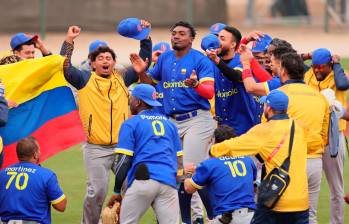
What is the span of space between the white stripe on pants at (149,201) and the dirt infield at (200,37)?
17183 millimetres

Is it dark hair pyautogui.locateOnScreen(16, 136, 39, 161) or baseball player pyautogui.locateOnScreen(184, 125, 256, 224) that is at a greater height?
dark hair pyautogui.locateOnScreen(16, 136, 39, 161)

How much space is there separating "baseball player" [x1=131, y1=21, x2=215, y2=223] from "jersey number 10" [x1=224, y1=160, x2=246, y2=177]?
1.67 m

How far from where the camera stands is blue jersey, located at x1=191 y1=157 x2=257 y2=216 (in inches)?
432

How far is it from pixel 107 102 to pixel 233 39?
188 cm

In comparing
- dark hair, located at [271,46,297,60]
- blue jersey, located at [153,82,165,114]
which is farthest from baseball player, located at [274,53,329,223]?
blue jersey, located at [153,82,165,114]

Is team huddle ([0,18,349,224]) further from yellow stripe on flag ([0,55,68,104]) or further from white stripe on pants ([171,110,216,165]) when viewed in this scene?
yellow stripe on flag ([0,55,68,104])

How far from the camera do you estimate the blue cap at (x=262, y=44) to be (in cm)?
1354

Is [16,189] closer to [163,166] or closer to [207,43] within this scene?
[163,166]

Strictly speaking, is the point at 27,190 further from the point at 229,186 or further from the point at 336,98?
the point at 336,98

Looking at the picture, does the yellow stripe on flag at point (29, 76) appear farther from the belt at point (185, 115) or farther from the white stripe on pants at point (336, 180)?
the white stripe on pants at point (336, 180)

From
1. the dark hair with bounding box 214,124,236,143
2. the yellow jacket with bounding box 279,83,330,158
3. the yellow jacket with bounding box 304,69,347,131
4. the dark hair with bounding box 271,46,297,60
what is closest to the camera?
the dark hair with bounding box 214,124,236,143

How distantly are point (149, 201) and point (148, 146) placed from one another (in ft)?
1.81

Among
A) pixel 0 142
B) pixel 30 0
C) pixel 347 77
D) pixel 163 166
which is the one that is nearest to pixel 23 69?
pixel 0 142

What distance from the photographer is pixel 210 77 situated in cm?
1270
